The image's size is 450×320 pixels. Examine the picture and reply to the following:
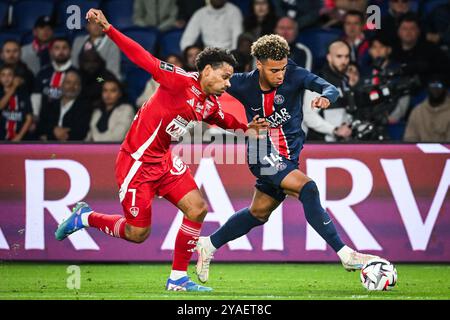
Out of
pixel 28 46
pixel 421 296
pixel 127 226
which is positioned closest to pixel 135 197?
pixel 127 226

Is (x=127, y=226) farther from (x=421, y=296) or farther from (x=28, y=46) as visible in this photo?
(x=28, y=46)

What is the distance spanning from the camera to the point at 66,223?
8867 millimetres

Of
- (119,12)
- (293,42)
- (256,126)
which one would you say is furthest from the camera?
(119,12)

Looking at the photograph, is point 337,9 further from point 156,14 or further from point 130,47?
point 130,47

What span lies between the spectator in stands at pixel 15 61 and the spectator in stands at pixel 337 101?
12.0ft

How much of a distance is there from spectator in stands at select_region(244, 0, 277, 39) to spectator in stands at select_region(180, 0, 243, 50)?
130mm

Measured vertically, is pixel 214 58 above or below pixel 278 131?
above

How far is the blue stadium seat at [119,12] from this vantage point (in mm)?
13656

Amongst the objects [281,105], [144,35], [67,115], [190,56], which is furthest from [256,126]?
[144,35]

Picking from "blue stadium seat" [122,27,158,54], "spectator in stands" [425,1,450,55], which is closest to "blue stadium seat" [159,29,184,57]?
"blue stadium seat" [122,27,158,54]

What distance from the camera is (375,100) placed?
37.9 ft

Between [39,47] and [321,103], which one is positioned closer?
[321,103]

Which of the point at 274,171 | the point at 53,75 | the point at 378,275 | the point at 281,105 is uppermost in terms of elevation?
the point at 281,105

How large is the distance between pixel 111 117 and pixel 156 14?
2.20 meters
